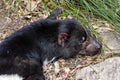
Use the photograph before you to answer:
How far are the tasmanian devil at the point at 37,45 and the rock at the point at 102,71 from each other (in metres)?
0.29

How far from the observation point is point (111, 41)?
5.07m

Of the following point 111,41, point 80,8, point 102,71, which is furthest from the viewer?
point 80,8

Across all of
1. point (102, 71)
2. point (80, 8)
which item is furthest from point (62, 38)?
point (80, 8)

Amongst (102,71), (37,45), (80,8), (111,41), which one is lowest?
(102,71)

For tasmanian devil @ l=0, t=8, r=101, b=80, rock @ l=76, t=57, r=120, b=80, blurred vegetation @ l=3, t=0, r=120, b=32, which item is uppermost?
blurred vegetation @ l=3, t=0, r=120, b=32

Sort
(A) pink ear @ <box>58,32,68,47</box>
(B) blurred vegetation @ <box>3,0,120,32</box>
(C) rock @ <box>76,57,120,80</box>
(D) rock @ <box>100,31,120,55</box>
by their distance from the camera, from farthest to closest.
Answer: (B) blurred vegetation @ <box>3,0,120,32</box>, (D) rock @ <box>100,31,120,55</box>, (C) rock @ <box>76,57,120,80</box>, (A) pink ear @ <box>58,32,68,47</box>

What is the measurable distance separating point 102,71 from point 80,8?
3.51 ft

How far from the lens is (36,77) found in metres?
4.54

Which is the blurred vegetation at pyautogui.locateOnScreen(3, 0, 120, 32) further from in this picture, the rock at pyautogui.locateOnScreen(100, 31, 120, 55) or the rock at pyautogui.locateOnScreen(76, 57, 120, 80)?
the rock at pyautogui.locateOnScreen(76, 57, 120, 80)

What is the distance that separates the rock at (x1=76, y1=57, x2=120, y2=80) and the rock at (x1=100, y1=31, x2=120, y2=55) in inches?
6.1

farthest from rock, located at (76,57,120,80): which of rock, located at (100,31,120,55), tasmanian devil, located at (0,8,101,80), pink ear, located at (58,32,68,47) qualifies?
pink ear, located at (58,32,68,47)

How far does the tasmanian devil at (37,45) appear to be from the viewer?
4.44 meters

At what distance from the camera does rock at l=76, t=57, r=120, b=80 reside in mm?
4688

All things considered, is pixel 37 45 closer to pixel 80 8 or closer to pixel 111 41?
pixel 111 41
